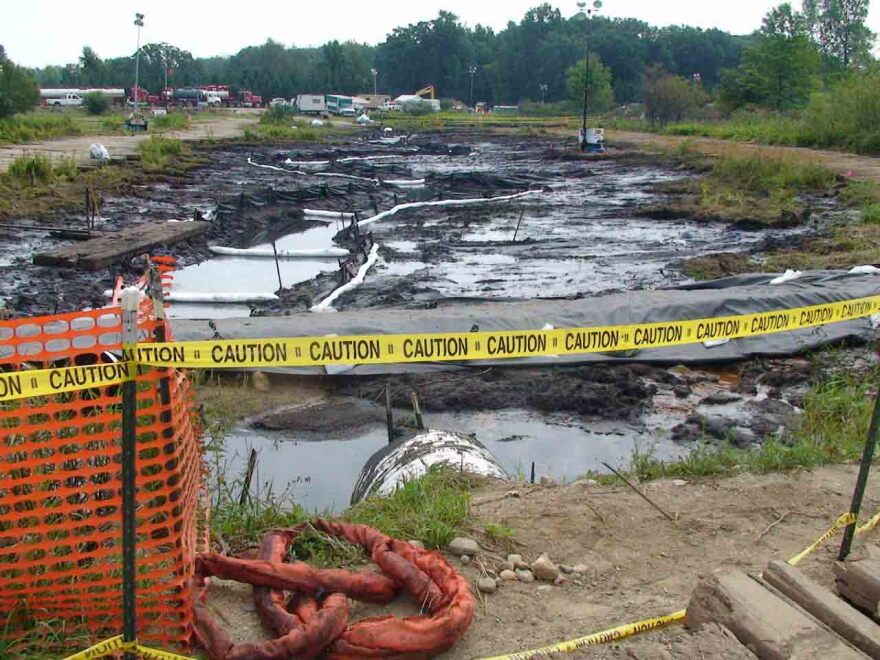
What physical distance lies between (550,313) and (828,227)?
12.4m

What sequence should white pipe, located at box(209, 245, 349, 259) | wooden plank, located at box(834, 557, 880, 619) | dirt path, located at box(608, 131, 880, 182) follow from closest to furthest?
wooden plank, located at box(834, 557, 880, 619)
white pipe, located at box(209, 245, 349, 259)
dirt path, located at box(608, 131, 880, 182)

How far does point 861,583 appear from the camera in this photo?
12.4 feet

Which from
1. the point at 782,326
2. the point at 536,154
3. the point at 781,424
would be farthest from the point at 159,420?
the point at 536,154

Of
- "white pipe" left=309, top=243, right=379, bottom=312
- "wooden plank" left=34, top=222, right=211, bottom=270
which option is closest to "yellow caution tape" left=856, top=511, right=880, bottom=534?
"white pipe" left=309, top=243, right=379, bottom=312

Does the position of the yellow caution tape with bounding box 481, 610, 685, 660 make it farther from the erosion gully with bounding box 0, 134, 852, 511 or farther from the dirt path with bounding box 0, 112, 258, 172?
the dirt path with bounding box 0, 112, 258, 172

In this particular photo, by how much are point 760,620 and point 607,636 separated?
67 centimetres

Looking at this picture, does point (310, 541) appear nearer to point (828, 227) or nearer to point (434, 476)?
point (434, 476)

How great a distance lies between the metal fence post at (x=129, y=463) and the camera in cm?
316

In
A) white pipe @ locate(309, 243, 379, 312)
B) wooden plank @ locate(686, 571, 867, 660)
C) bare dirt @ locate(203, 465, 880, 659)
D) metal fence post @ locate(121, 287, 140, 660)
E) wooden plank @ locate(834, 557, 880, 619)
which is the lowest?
white pipe @ locate(309, 243, 379, 312)

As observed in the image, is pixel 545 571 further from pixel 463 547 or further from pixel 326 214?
pixel 326 214

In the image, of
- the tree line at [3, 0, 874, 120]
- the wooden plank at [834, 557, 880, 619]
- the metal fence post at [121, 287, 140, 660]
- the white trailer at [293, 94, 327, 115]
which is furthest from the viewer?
the tree line at [3, 0, 874, 120]

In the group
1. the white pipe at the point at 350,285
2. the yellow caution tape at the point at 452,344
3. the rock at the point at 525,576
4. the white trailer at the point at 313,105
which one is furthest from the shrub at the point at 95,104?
the rock at the point at 525,576

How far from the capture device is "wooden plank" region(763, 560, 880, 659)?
11.0 ft

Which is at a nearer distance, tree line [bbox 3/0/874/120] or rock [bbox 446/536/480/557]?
rock [bbox 446/536/480/557]
